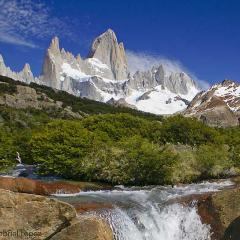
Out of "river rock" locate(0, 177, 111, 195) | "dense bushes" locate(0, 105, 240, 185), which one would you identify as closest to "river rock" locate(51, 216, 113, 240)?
"river rock" locate(0, 177, 111, 195)

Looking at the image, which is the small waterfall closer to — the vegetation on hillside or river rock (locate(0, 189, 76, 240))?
river rock (locate(0, 189, 76, 240))

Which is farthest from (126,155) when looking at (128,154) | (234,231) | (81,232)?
(81,232)

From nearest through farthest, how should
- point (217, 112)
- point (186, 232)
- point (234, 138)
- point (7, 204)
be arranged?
point (7, 204) < point (186, 232) < point (234, 138) < point (217, 112)

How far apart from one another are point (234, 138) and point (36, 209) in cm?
5585

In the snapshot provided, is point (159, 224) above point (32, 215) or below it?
below

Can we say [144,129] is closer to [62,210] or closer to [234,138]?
[234,138]

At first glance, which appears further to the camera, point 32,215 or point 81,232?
point 32,215

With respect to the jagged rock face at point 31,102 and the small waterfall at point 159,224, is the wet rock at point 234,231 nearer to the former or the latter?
the small waterfall at point 159,224

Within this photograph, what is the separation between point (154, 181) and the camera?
4762 centimetres

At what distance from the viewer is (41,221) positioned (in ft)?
69.6

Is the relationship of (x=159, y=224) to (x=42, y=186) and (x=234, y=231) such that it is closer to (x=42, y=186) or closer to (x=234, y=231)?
(x=234, y=231)

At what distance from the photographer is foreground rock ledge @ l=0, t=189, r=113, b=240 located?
20.8 m

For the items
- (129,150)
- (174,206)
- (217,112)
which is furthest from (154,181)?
(217,112)

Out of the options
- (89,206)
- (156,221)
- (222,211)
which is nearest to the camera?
(222,211)
